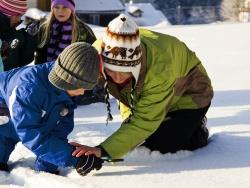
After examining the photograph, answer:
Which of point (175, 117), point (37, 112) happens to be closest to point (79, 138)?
point (175, 117)

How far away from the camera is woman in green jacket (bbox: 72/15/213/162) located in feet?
8.23

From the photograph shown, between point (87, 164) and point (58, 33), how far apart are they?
5.98 feet

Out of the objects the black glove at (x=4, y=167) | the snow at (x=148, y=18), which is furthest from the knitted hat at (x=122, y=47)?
the snow at (x=148, y=18)

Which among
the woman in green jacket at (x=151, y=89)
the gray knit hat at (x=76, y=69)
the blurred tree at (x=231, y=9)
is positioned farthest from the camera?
the blurred tree at (x=231, y=9)

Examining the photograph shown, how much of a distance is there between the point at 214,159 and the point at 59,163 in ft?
2.86

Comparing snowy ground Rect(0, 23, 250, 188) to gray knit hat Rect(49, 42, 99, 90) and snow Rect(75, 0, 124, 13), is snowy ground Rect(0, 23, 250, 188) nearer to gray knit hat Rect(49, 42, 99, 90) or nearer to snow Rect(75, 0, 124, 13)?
gray knit hat Rect(49, 42, 99, 90)

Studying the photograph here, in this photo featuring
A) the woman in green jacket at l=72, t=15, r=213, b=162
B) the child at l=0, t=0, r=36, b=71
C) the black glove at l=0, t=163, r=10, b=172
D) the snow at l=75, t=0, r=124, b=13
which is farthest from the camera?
the snow at l=75, t=0, r=124, b=13

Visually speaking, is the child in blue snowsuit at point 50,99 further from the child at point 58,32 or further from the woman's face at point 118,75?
the child at point 58,32

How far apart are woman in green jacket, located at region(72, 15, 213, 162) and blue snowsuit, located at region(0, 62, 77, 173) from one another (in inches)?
4.1

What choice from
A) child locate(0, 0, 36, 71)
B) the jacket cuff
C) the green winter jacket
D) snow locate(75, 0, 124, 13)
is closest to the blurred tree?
snow locate(75, 0, 124, 13)

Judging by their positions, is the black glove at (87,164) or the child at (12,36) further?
the child at (12,36)

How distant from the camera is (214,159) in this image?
2818mm

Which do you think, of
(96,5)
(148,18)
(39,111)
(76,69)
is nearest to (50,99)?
(39,111)

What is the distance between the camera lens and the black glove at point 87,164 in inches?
97.3
